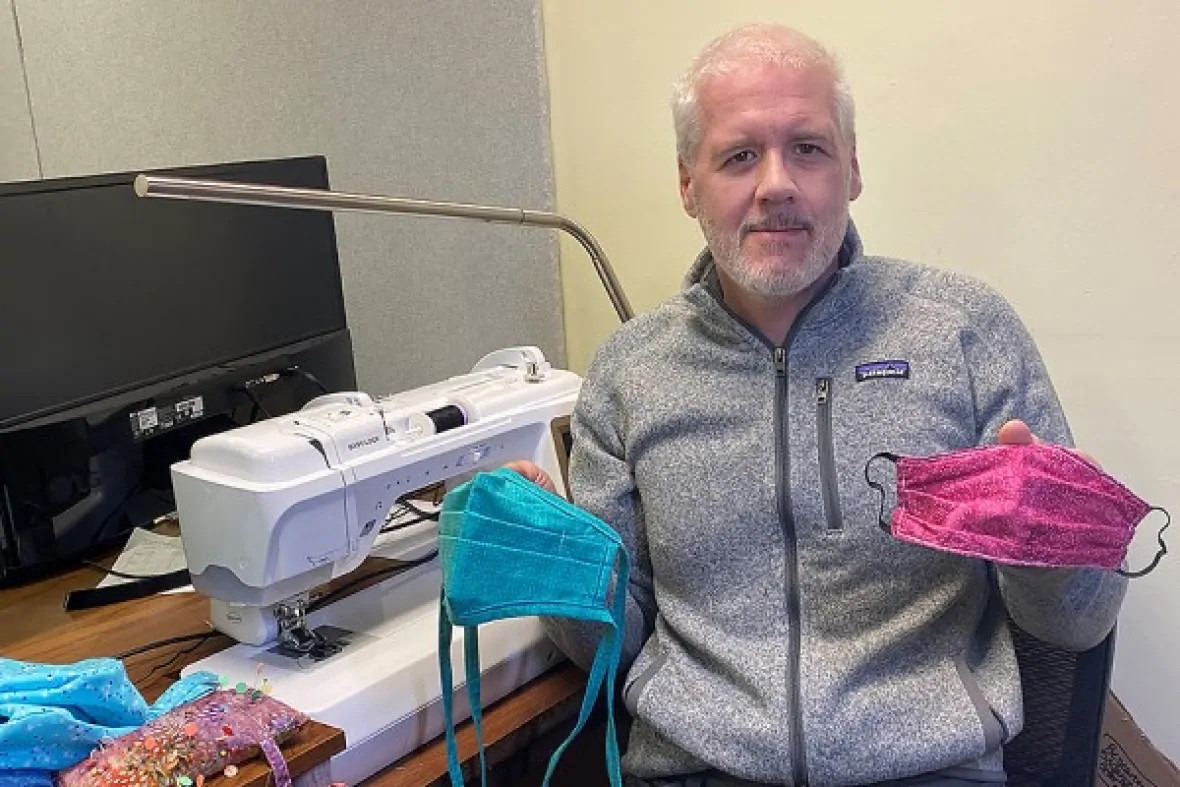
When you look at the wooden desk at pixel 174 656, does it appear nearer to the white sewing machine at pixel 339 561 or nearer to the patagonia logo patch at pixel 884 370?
the white sewing machine at pixel 339 561

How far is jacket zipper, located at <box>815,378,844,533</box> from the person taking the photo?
1164mm

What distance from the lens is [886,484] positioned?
116 centimetres

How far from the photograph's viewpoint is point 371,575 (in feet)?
4.46

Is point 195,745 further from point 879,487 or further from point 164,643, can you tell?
point 879,487

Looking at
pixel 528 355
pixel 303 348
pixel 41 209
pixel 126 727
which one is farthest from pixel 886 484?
pixel 41 209

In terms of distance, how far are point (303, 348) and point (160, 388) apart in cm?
25

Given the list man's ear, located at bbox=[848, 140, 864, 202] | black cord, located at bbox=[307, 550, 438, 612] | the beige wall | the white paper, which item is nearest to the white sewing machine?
black cord, located at bbox=[307, 550, 438, 612]

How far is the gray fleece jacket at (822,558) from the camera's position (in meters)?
1.10

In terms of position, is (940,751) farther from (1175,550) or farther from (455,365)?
(455,365)

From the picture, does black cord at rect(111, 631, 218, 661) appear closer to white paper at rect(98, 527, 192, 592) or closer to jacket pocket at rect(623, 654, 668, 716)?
white paper at rect(98, 527, 192, 592)

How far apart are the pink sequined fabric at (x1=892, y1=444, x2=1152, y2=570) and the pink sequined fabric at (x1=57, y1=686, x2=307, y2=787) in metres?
0.58

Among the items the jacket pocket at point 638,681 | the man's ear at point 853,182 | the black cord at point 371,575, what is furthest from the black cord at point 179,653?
the man's ear at point 853,182

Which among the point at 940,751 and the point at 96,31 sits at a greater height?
the point at 96,31

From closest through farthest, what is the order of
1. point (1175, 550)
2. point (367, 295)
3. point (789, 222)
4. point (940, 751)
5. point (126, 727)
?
point (126, 727)
point (940, 751)
point (789, 222)
point (1175, 550)
point (367, 295)
